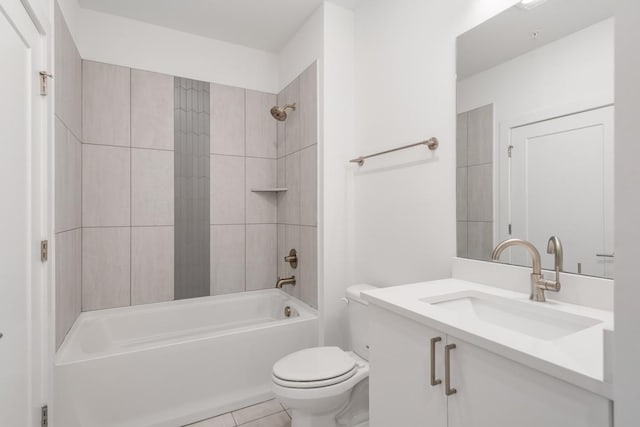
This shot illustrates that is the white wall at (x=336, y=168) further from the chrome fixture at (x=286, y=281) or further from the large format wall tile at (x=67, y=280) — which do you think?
the large format wall tile at (x=67, y=280)

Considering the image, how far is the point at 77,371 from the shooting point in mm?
1547

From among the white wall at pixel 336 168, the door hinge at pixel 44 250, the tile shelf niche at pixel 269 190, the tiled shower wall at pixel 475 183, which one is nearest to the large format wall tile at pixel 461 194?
the tiled shower wall at pixel 475 183

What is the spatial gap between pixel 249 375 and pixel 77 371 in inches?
34.7

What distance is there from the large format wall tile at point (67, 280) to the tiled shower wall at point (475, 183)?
6.26 feet

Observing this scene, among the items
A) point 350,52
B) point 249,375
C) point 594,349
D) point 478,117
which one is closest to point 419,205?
point 478,117

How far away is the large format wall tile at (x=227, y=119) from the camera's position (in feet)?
8.45

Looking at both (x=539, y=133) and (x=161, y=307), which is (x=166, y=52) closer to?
(x=161, y=307)

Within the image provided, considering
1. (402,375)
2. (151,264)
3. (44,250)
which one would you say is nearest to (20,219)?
(44,250)

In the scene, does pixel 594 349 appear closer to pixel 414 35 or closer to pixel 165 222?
pixel 414 35

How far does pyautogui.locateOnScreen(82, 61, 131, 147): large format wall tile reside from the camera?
2154 millimetres

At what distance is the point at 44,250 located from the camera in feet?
4.46

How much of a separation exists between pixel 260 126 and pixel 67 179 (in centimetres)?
145

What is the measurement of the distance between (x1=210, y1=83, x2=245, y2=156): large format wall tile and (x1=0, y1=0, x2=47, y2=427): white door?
1.28 meters

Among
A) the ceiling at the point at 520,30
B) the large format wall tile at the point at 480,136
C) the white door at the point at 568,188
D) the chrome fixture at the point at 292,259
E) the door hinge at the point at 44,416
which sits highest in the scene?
the ceiling at the point at 520,30
